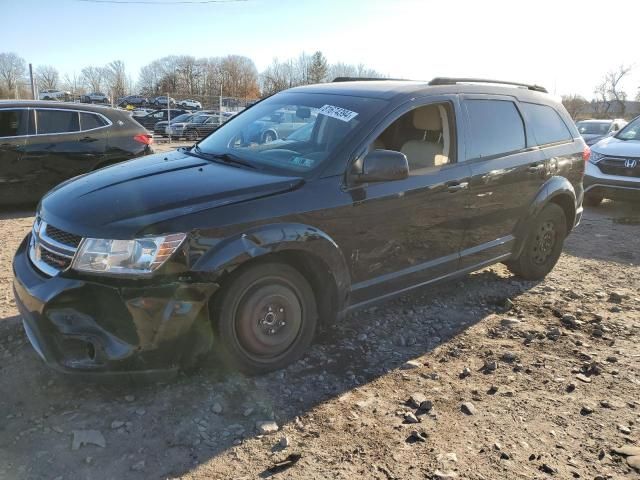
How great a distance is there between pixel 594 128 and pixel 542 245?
14.9 meters

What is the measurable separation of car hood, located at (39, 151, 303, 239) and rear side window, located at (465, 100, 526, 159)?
176 cm

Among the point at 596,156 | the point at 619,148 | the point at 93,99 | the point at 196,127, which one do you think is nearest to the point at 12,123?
the point at 596,156

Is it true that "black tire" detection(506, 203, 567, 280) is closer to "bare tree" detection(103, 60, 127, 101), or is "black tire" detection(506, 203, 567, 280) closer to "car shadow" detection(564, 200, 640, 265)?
"car shadow" detection(564, 200, 640, 265)

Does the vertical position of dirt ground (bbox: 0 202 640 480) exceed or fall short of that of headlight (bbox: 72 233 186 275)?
it falls short

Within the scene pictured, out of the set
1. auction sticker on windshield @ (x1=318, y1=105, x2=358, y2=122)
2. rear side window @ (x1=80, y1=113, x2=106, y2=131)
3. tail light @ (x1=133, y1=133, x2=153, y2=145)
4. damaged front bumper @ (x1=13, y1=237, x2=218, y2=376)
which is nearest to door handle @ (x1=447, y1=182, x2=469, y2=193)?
auction sticker on windshield @ (x1=318, y1=105, x2=358, y2=122)

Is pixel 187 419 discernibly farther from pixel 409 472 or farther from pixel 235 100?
pixel 235 100

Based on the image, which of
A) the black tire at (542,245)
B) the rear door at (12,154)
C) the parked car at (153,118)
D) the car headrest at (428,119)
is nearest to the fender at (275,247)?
the car headrest at (428,119)

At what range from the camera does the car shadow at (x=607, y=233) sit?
6.66 meters

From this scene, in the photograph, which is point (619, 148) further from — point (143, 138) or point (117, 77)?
point (117, 77)

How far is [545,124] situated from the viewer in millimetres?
5090

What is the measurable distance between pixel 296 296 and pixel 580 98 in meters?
74.5

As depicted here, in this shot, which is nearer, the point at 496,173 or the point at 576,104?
the point at 496,173

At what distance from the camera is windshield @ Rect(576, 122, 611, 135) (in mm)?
17564

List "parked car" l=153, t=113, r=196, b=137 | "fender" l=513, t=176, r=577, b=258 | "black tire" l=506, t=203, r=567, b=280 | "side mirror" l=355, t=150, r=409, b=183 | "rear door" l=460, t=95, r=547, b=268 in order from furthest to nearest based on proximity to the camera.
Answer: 1. "parked car" l=153, t=113, r=196, b=137
2. "black tire" l=506, t=203, r=567, b=280
3. "fender" l=513, t=176, r=577, b=258
4. "rear door" l=460, t=95, r=547, b=268
5. "side mirror" l=355, t=150, r=409, b=183
